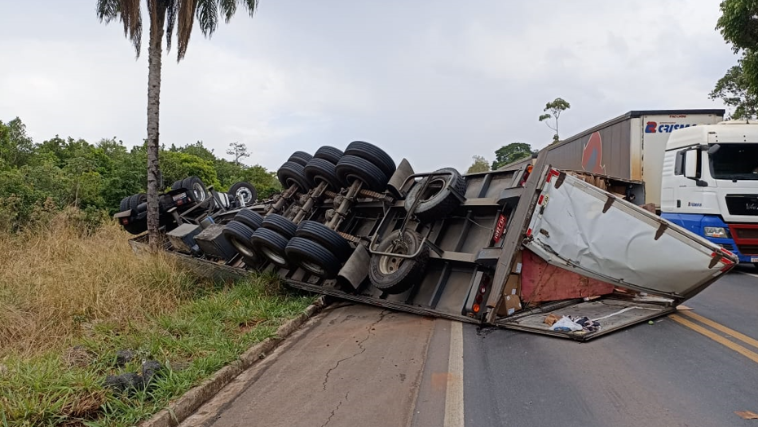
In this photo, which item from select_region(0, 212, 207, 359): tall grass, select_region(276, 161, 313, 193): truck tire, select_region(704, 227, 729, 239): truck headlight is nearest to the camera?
select_region(0, 212, 207, 359): tall grass

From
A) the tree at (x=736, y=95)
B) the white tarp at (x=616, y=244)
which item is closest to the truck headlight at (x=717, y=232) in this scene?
the white tarp at (x=616, y=244)

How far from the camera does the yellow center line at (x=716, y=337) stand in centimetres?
397

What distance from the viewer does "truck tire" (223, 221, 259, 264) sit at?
25.0 ft

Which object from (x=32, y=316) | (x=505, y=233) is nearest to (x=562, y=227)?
(x=505, y=233)

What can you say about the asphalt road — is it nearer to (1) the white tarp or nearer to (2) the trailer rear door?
(2) the trailer rear door

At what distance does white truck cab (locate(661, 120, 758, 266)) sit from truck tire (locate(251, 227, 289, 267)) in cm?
793

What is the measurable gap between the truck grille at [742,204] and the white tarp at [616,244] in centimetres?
522

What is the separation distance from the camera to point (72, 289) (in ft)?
21.5

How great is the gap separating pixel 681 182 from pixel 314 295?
309 inches

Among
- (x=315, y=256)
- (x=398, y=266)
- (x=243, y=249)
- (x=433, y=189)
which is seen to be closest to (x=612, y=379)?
(x=398, y=266)

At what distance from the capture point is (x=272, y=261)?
745cm

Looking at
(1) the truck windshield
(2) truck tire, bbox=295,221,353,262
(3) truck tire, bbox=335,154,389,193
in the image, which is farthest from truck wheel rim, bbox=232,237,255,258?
(1) the truck windshield

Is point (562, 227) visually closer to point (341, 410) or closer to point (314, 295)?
point (341, 410)

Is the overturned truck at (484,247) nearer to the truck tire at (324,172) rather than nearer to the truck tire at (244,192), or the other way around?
the truck tire at (324,172)
